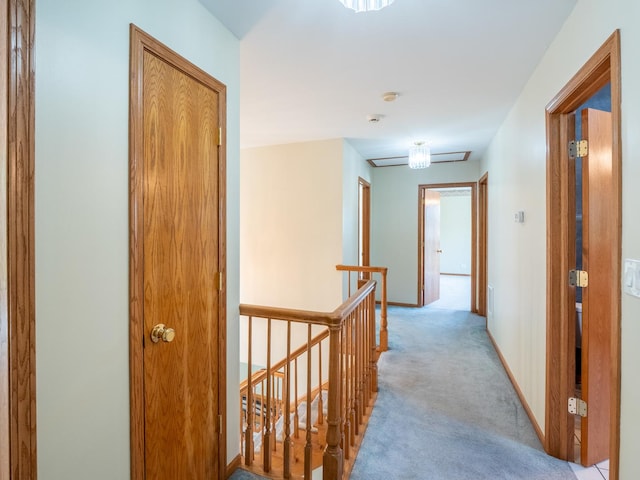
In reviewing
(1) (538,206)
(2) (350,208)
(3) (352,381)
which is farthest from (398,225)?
(3) (352,381)

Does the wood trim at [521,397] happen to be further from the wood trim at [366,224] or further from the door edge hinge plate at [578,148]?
the wood trim at [366,224]

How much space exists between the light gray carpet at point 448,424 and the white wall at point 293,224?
49.9 inches

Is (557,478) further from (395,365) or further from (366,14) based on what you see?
(366,14)

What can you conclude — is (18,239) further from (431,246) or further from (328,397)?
(431,246)

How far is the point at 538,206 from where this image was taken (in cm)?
209

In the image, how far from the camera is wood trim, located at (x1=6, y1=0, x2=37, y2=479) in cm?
87

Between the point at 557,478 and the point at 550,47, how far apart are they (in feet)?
7.70

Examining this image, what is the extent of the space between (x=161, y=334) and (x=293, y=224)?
2.94m

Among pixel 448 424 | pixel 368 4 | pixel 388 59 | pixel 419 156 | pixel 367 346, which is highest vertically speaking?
pixel 388 59

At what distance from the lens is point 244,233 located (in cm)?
445

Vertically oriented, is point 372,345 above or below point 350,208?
below

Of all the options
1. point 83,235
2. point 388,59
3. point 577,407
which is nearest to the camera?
point 83,235

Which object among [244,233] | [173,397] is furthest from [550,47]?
[244,233]

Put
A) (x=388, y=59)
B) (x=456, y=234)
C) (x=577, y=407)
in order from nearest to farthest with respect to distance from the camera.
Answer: (x=577, y=407) → (x=388, y=59) → (x=456, y=234)
